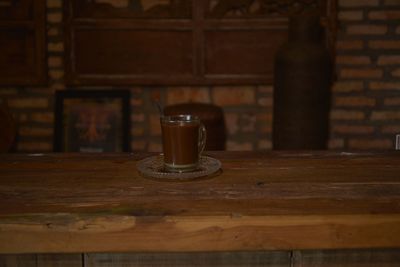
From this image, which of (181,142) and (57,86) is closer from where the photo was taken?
(181,142)

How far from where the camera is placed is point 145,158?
1.31m

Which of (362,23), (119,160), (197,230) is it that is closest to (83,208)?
(197,230)

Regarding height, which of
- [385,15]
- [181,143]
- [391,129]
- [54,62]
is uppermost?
[385,15]

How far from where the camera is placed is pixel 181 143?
3.61 feet

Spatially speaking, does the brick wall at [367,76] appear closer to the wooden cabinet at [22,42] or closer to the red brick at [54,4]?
the red brick at [54,4]

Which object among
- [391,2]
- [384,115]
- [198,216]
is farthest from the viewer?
[384,115]

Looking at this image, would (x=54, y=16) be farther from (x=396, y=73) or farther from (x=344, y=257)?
(x=344, y=257)

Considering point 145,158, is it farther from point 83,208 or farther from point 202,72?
point 202,72

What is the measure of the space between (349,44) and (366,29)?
0.43ft

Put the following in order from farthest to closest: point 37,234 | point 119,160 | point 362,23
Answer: point 362,23 < point 119,160 < point 37,234

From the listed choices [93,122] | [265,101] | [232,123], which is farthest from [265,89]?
[93,122]

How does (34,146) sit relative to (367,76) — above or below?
below

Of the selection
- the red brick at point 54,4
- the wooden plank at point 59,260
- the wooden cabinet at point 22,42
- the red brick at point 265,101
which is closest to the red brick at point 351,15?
the red brick at point 265,101

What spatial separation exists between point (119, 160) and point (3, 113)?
187cm
